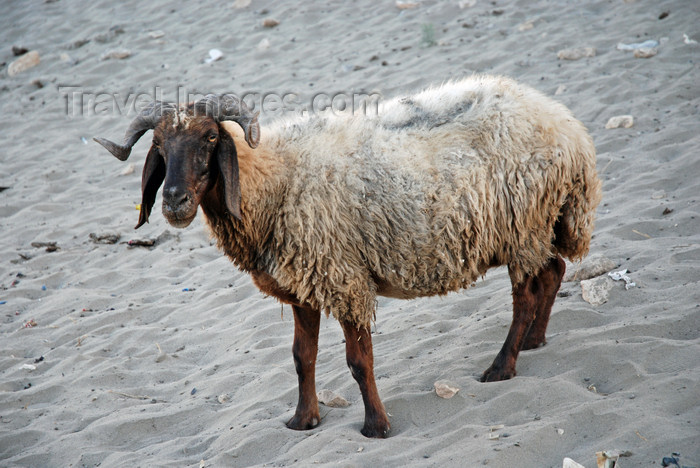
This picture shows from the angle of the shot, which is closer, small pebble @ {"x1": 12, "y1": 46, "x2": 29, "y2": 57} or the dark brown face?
the dark brown face

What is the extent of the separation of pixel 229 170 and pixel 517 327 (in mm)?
2142

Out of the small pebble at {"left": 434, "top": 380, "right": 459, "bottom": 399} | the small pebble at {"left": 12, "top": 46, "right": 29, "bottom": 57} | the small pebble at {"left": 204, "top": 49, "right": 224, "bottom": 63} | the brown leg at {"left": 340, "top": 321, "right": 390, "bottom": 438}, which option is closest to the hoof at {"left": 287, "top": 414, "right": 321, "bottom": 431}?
the brown leg at {"left": 340, "top": 321, "right": 390, "bottom": 438}

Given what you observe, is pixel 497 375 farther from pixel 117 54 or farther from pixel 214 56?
pixel 117 54

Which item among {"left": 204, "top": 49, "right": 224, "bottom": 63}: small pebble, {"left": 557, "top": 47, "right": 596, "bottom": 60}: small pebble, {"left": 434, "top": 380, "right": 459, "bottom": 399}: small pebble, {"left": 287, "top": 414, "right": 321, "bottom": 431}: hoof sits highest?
{"left": 204, "top": 49, "right": 224, "bottom": 63}: small pebble

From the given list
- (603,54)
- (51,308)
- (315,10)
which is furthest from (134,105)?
(603,54)

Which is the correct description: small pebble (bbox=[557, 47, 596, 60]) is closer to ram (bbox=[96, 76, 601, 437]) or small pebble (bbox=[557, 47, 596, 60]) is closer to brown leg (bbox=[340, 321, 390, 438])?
ram (bbox=[96, 76, 601, 437])

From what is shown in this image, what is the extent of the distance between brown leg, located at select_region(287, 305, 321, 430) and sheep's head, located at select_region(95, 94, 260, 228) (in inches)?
35.0

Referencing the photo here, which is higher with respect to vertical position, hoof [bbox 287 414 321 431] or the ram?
the ram

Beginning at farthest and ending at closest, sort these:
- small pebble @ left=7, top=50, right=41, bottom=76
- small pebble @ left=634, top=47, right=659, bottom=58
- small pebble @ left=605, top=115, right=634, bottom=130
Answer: small pebble @ left=7, top=50, right=41, bottom=76 → small pebble @ left=634, top=47, right=659, bottom=58 → small pebble @ left=605, top=115, right=634, bottom=130

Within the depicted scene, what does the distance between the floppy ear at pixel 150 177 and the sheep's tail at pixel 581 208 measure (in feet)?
8.45

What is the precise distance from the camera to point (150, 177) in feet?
12.6

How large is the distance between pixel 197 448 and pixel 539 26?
25.7 ft

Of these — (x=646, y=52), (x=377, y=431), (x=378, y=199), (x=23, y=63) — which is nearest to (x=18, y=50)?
(x=23, y=63)

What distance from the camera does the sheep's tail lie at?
4.03 meters
